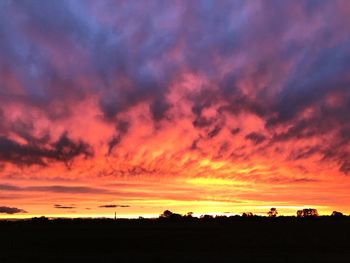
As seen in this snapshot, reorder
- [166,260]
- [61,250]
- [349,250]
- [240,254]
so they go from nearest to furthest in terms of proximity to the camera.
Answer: [166,260], [240,254], [349,250], [61,250]

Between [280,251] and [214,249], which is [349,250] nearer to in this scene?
[280,251]

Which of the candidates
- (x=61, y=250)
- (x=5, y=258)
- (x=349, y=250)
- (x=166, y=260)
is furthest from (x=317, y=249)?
(x=5, y=258)

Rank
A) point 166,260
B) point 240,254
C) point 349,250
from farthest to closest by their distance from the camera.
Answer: point 349,250
point 240,254
point 166,260

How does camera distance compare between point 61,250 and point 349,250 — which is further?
point 61,250

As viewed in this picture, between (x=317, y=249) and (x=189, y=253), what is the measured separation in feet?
38.5

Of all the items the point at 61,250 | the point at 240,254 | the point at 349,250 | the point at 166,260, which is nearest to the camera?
the point at 166,260

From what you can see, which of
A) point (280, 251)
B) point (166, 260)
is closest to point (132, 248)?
point (166, 260)

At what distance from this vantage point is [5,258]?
1282 inches

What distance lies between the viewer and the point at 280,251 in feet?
122

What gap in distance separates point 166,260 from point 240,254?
6927 millimetres

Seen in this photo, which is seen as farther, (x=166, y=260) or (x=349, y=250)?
(x=349, y=250)

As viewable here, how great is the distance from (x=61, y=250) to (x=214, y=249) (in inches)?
559

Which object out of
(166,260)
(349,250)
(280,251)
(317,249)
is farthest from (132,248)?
(349,250)

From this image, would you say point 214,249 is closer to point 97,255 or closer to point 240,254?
point 240,254
